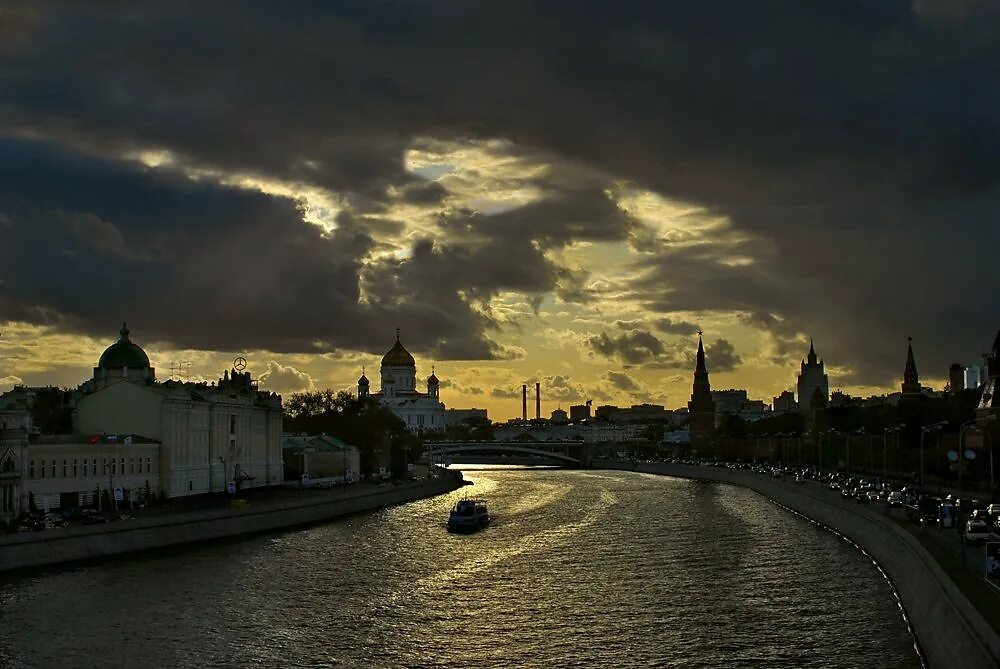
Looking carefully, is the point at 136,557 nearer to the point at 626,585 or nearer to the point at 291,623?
the point at 291,623

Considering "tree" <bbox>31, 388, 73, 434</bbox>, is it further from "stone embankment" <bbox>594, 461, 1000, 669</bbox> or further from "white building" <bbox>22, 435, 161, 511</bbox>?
"stone embankment" <bbox>594, 461, 1000, 669</bbox>

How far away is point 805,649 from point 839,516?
41.1 metres

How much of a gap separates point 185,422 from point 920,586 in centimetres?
5440

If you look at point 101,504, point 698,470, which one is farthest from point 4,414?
point 698,470

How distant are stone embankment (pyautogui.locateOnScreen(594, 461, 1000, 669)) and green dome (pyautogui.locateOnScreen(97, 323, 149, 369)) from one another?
49986mm

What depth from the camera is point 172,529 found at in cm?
6781

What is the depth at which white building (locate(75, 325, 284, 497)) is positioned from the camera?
83.7 meters

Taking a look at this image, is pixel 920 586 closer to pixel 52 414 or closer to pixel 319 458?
pixel 52 414

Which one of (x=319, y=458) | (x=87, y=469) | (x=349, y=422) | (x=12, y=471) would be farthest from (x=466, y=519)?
(x=349, y=422)

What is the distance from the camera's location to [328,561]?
210 feet

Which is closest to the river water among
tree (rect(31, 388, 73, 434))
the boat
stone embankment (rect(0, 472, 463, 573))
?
stone embankment (rect(0, 472, 463, 573))

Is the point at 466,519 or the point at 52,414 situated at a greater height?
the point at 52,414

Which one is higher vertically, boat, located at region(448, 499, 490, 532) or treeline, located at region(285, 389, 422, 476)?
treeline, located at region(285, 389, 422, 476)

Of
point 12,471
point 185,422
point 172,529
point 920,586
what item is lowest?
point 920,586
